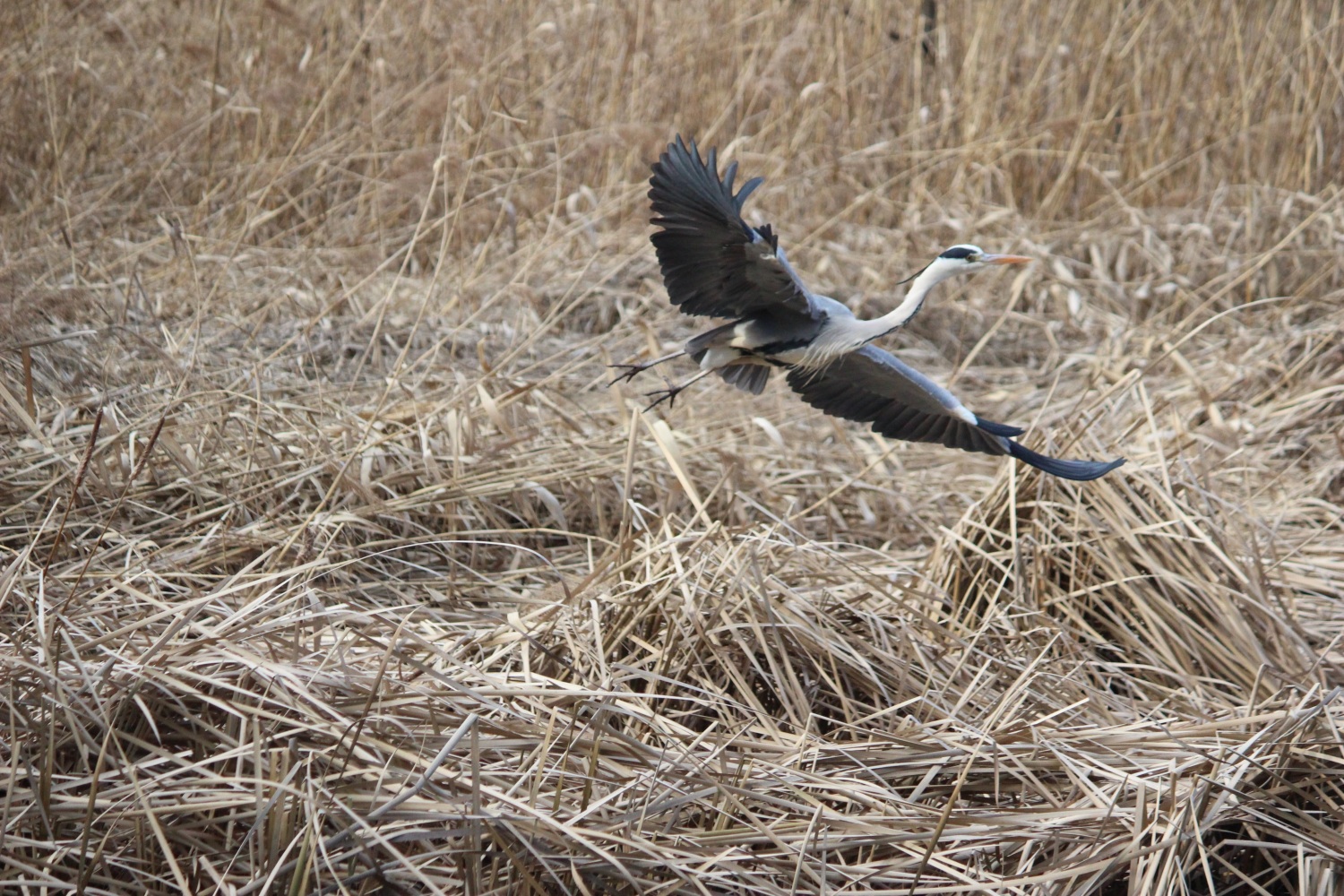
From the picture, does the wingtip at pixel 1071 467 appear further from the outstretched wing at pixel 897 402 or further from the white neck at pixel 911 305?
the white neck at pixel 911 305

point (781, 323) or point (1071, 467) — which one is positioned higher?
point (781, 323)

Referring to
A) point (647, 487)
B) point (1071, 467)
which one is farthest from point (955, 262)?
point (647, 487)

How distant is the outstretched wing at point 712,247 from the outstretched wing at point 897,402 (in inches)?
9.6

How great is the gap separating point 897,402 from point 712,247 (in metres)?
0.66

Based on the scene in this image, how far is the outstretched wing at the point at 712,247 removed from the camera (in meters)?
2.20

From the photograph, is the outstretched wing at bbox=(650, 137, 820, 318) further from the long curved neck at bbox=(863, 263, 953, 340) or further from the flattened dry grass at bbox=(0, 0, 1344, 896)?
the flattened dry grass at bbox=(0, 0, 1344, 896)

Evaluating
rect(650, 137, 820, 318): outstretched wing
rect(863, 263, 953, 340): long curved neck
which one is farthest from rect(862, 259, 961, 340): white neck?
rect(650, 137, 820, 318): outstretched wing

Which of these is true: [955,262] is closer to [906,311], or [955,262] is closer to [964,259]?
[964,259]

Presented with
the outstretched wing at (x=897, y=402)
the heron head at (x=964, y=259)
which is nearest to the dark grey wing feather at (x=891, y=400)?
the outstretched wing at (x=897, y=402)

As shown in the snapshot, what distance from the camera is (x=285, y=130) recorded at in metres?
4.37

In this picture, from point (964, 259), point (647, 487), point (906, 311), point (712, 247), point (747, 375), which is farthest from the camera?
point (647, 487)

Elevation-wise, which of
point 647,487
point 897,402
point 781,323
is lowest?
point 647,487

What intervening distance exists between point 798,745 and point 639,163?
3.10 m

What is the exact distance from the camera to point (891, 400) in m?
2.80
